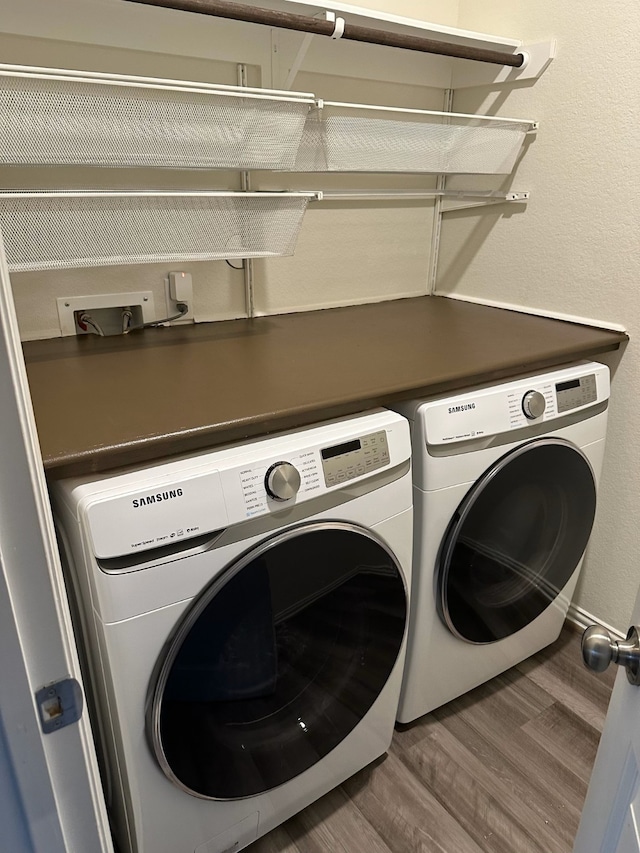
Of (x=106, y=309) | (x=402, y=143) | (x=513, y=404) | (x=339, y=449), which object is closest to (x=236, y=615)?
(x=339, y=449)

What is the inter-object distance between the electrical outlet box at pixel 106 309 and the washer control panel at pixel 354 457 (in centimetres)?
80

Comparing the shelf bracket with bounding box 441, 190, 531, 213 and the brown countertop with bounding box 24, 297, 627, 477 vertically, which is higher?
the shelf bracket with bounding box 441, 190, 531, 213

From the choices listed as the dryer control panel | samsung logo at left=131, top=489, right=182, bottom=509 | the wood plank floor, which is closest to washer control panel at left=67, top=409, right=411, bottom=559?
samsung logo at left=131, top=489, right=182, bottom=509

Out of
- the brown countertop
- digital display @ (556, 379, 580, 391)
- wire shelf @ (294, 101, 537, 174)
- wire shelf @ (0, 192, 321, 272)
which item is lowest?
digital display @ (556, 379, 580, 391)

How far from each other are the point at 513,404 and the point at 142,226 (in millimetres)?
918

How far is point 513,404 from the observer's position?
1345 millimetres

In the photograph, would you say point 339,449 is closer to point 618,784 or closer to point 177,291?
point 618,784

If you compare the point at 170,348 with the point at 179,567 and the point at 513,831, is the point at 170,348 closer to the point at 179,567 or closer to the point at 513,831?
the point at 179,567

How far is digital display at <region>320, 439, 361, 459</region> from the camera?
3.52 feet

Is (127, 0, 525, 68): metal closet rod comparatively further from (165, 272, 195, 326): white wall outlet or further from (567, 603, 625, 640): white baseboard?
(567, 603, 625, 640): white baseboard

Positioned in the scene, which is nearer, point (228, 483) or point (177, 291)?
point (228, 483)

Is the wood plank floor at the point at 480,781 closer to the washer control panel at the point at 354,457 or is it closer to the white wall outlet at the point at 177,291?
the washer control panel at the point at 354,457

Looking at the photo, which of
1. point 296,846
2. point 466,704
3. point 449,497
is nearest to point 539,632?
point 466,704

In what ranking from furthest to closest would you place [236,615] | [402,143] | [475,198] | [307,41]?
1. [475,198]
2. [402,143]
3. [307,41]
4. [236,615]
